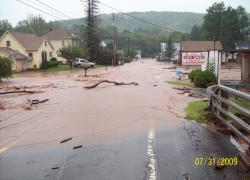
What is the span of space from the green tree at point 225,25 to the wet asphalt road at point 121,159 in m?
92.3

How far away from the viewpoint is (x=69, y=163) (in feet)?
22.9

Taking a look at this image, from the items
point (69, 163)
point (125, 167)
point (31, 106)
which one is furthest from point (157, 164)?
point (31, 106)

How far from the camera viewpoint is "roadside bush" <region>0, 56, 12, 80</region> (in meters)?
36.6

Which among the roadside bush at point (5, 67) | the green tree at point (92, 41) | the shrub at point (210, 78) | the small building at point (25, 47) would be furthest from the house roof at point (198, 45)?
the shrub at point (210, 78)

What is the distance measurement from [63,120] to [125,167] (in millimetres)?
6335

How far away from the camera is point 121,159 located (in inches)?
282

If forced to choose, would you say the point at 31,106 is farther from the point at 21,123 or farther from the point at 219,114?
the point at 219,114

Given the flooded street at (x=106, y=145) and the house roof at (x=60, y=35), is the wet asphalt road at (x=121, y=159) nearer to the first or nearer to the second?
the flooded street at (x=106, y=145)

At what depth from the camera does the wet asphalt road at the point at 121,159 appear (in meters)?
6.16

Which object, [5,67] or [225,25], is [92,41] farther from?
[5,67]

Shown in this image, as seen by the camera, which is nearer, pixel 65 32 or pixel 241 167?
pixel 241 167

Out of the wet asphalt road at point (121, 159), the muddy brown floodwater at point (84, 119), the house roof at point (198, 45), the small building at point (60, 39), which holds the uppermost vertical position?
the small building at point (60, 39)

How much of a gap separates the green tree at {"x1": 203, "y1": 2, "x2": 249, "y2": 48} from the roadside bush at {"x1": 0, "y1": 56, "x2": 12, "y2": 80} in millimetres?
69224

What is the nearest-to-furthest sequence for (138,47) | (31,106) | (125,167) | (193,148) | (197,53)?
(125,167) < (193,148) < (31,106) < (197,53) < (138,47)
